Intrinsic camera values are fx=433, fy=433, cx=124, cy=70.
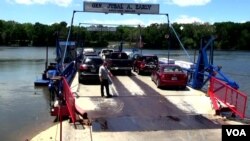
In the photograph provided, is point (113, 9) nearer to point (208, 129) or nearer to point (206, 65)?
point (206, 65)

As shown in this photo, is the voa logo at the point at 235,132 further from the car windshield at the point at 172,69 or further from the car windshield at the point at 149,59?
the car windshield at the point at 149,59

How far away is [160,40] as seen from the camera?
161 metres

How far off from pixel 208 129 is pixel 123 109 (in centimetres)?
453

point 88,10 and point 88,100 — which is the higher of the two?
point 88,10

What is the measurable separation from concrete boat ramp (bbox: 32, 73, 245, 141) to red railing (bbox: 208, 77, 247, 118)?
25.9 inches

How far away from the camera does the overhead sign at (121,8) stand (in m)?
27.7

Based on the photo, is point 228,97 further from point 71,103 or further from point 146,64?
point 146,64

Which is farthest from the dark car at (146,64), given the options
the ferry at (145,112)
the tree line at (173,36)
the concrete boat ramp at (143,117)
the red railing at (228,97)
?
the tree line at (173,36)

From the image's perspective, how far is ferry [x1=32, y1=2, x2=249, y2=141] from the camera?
14984 mm

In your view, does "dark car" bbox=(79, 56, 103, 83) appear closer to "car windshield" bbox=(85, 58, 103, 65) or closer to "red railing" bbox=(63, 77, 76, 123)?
"car windshield" bbox=(85, 58, 103, 65)

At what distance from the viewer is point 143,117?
57.3 feet

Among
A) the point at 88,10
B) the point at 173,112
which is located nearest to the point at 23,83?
the point at 88,10

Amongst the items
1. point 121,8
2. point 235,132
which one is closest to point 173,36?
point 121,8

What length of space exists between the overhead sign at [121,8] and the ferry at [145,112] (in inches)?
209
